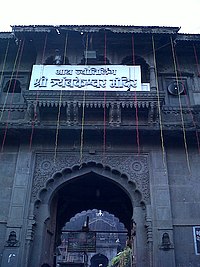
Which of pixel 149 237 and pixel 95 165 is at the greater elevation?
pixel 95 165

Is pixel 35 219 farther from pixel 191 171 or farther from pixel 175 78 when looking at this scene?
pixel 175 78

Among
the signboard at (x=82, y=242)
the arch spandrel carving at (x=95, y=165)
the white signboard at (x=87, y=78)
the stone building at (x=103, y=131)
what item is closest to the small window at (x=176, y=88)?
the stone building at (x=103, y=131)

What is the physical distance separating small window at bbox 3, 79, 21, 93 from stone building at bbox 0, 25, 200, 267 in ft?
0.13

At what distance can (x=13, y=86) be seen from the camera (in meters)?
12.2

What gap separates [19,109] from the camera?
36.6 feet

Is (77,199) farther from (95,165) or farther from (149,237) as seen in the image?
(149,237)

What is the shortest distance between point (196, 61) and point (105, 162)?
5.79 meters

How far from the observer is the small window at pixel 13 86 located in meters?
12.1

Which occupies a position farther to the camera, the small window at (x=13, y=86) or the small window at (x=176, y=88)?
the small window at (x=13, y=86)

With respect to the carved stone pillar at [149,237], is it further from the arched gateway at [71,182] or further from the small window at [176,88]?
the small window at [176,88]

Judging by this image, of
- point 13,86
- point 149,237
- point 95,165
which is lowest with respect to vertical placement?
point 149,237

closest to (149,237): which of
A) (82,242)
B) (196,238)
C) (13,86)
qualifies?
(196,238)

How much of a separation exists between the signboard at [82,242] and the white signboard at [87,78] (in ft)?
20.3

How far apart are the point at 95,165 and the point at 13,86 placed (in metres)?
4.73
